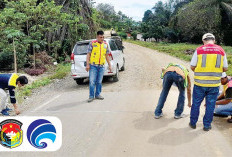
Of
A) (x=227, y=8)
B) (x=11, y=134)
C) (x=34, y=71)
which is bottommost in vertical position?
(x=11, y=134)

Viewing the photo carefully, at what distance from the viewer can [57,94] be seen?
28.3 ft

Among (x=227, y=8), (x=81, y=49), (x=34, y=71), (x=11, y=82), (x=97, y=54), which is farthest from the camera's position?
(x=227, y=8)

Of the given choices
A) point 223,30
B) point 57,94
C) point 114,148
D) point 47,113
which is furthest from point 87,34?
point 223,30

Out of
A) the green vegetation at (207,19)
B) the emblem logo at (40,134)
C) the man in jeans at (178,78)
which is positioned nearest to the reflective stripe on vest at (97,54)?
the man in jeans at (178,78)

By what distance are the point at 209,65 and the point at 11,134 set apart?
3930mm

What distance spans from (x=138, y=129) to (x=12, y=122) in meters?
2.66

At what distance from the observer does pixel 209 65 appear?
15.4 feet

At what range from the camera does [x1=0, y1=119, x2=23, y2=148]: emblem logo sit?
4.52 metres

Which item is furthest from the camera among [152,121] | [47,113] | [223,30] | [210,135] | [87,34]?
[223,30]

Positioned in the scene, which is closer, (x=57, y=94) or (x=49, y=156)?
(x=49, y=156)

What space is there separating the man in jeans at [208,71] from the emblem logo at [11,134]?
11.0 ft

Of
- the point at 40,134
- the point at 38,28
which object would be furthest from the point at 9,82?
the point at 38,28

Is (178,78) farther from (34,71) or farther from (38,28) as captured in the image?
(38,28)

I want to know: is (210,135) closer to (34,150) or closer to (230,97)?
(230,97)
